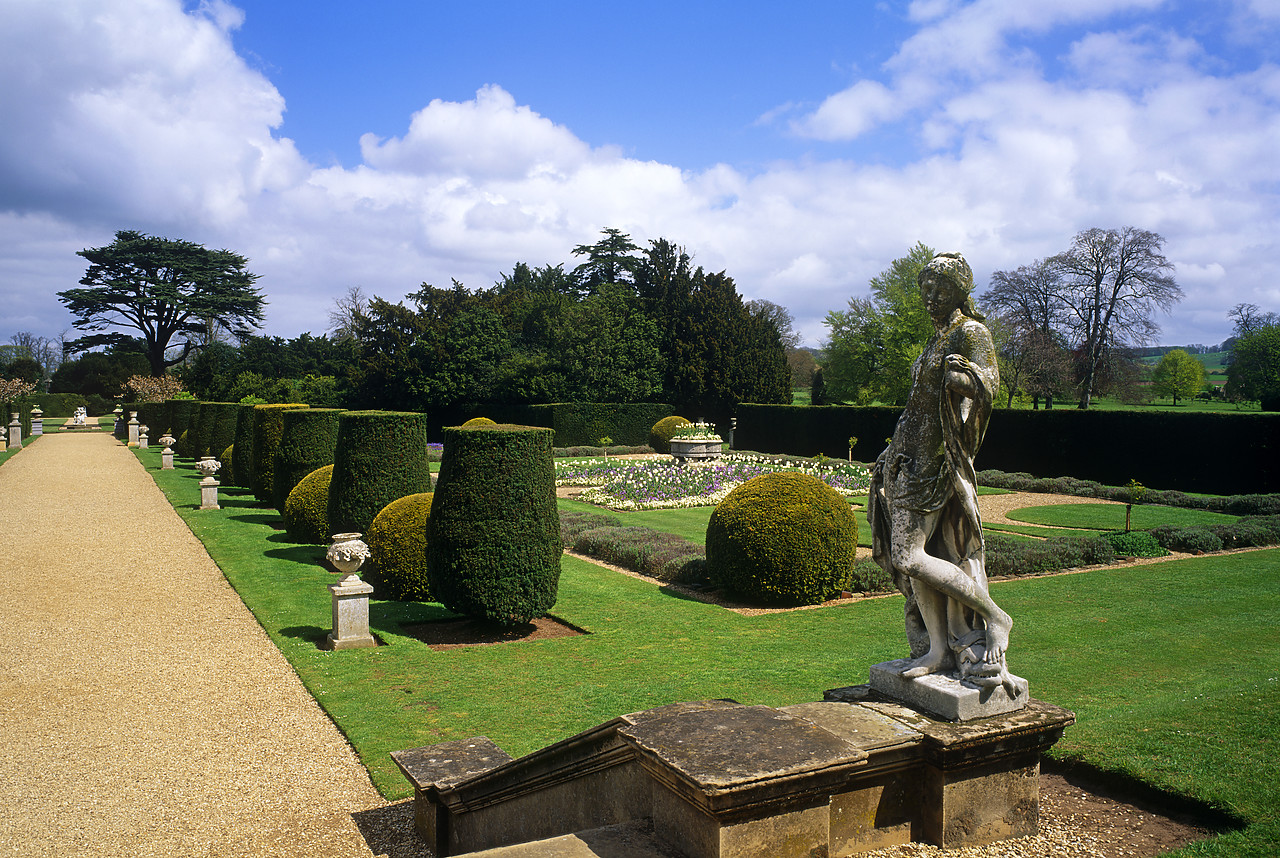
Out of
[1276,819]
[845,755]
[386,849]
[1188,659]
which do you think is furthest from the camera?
[1188,659]

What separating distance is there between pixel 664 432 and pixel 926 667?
3169 cm

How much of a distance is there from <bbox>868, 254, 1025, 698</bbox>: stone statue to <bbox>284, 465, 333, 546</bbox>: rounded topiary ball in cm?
1198

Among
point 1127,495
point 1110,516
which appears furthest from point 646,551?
point 1127,495

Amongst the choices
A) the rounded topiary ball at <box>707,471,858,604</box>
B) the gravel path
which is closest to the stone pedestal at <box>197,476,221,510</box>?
the gravel path

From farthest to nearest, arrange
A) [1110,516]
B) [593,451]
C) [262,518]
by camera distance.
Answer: [593,451] → [1110,516] → [262,518]

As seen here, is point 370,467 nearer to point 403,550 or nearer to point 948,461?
point 403,550

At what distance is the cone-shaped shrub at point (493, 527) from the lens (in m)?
8.76

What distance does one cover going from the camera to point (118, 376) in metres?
60.3

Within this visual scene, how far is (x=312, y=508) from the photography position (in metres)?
14.1

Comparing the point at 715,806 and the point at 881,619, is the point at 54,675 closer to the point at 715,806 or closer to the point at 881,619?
the point at 715,806

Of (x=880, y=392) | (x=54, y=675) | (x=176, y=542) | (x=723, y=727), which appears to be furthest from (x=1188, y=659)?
(x=880, y=392)

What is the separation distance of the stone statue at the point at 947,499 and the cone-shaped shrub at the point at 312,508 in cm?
1197

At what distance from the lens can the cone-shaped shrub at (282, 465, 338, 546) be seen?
14.0 m

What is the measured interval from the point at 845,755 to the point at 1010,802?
1.22 metres
